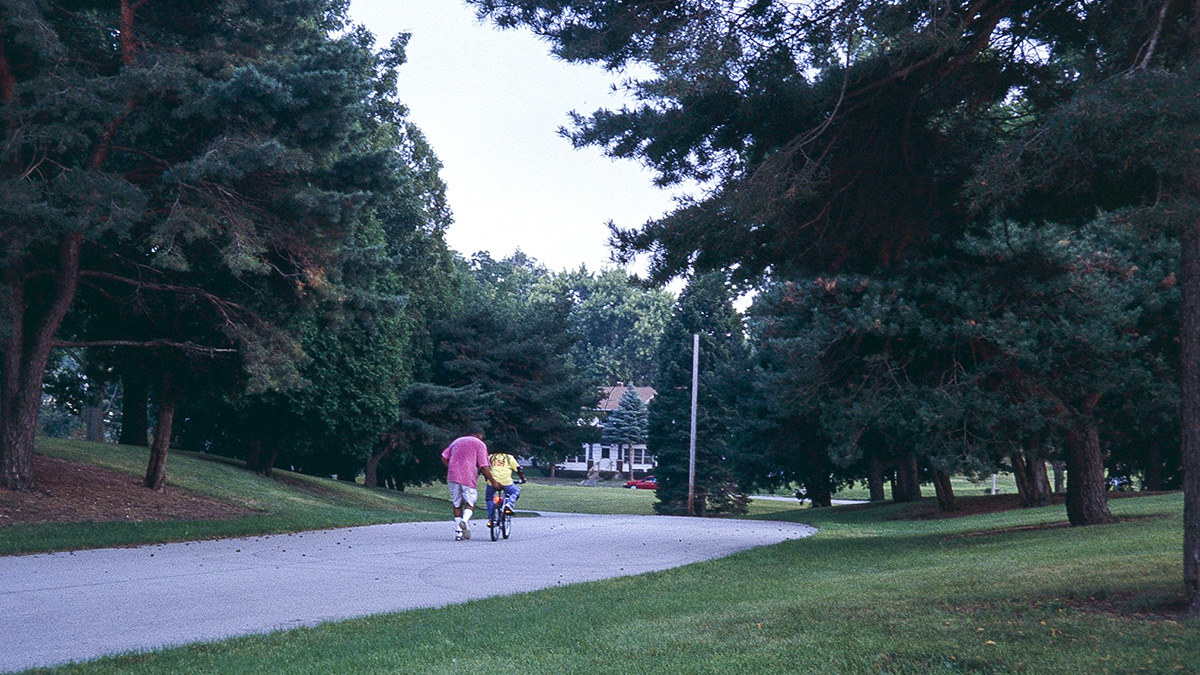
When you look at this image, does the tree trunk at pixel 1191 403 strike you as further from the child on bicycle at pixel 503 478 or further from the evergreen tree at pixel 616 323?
the evergreen tree at pixel 616 323

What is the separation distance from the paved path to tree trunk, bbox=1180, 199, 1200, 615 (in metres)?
5.76

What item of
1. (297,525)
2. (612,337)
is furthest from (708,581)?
(612,337)

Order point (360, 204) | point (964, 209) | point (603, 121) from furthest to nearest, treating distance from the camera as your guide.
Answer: point (360, 204)
point (603, 121)
point (964, 209)

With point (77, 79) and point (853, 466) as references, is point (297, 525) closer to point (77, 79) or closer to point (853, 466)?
point (77, 79)

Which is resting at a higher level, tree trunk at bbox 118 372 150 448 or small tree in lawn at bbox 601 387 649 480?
small tree in lawn at bbox 601 387 649 480

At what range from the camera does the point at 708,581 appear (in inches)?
436

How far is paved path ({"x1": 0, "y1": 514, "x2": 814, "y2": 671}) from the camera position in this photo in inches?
301

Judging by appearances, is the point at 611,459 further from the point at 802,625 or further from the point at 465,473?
the point at 802,625

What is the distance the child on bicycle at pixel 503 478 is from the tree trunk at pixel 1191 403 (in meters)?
10.4

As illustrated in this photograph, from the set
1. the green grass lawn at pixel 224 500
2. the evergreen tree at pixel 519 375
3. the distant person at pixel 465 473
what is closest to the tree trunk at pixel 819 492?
the evergreen tree at pixel 519 375

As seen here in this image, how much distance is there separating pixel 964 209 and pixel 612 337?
106 metres

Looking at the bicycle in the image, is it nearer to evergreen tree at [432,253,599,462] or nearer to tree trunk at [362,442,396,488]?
tree trunk at [362,442,396,488]

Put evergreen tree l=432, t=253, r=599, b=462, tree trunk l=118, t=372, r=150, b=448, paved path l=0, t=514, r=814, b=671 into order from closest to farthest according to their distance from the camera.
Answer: paved path l=0, t=514, r=814, b=671
tree trunk l=118, t=372, r=150, b=448
evergreen tree l=432, t=253, r=599, b=462

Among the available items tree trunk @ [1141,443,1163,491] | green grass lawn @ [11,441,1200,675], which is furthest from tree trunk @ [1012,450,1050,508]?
green grass lawn @ [11,441,1200,675]
